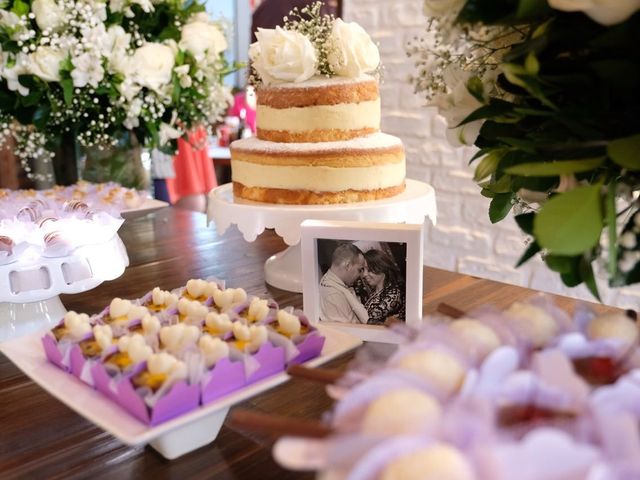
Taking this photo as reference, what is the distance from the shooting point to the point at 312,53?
1.12 meters

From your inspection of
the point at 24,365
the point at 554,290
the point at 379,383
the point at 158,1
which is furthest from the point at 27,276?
the point at 554,290

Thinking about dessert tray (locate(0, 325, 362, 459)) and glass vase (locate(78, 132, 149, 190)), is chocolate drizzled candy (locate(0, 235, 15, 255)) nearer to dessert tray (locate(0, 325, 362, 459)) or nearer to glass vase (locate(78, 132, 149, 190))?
dessert tray (locate(0, 325, 362, 459))

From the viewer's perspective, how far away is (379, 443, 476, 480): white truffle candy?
0.29 metres

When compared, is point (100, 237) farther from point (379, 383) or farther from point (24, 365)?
point (379, 383)

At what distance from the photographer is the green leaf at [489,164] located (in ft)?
1.94

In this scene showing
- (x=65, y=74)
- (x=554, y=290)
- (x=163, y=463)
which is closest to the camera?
(x=163, y=463)

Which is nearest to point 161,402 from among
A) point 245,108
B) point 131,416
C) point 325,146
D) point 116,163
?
point 131,416

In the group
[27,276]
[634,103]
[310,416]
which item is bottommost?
[310,416]

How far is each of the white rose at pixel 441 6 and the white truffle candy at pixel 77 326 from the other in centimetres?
44

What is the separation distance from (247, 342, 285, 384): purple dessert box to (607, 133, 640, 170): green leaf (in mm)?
317

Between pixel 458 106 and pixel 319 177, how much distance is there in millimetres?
521

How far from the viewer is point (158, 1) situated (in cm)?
152

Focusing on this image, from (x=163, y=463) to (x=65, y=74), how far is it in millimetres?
1025

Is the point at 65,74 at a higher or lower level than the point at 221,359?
higher
